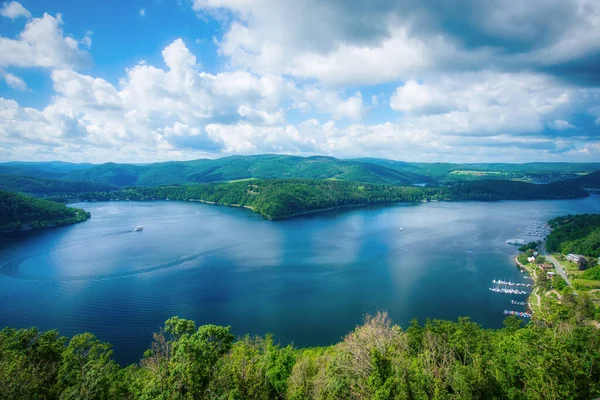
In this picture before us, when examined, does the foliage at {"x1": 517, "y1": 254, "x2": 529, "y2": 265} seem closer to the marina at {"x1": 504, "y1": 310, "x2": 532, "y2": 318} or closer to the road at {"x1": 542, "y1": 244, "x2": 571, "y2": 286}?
the road at {"x1": 542, "y1": 244, "x2": 571, "y2": 286}

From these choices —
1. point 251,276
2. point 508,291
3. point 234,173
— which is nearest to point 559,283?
point 508,291

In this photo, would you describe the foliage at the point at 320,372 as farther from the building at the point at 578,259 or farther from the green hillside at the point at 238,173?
the green hillside at the point at 238,173

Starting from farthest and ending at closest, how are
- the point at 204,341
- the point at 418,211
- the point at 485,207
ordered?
1. the point at 485,207
2. the point at 418,211
3. the point at 204,341

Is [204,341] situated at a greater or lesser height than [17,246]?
greater

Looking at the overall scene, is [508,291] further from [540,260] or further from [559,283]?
[540,260]

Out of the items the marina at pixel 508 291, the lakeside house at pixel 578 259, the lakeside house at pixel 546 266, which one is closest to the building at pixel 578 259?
the lakeside house at pixel 578 259

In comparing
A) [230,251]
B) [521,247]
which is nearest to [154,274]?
[230,251]

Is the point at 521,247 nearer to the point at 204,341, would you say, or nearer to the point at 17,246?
the point at 204,341

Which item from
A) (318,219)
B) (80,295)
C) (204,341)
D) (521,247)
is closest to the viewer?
(204,341)

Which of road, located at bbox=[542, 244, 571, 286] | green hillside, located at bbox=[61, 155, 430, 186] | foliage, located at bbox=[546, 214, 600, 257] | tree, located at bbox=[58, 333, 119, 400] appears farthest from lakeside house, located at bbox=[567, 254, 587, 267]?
green hillside, located at bbox=[61, 155, 430, 186]
